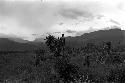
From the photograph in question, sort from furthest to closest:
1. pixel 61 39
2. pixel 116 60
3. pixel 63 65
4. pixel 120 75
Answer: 1. pixel 116 60
2. pixel 61 39
3. pixel 120 75
4. pixel 63 65

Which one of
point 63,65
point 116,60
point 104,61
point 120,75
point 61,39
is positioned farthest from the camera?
point 104,61

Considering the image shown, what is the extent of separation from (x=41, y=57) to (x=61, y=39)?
242 feet

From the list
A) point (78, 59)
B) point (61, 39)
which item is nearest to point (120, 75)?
point (61, 39)

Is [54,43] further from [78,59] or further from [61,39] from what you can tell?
[78,59]

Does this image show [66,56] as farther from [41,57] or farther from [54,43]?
[41,57]

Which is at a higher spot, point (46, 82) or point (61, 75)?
point (61, 75)

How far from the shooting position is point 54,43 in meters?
52.8

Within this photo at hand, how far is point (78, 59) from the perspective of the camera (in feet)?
488

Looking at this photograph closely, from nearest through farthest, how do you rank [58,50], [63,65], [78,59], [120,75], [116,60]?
1. [63,65]
2. [120,75]
3. [58,50]
4. [116,60]
5. [78,59]

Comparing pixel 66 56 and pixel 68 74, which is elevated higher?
pixel 66 56

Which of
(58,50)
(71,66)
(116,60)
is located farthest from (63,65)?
(116,60)

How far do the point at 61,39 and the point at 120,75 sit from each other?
13.3 meters

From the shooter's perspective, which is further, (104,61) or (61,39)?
(104,61)

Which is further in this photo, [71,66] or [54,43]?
[54,43]
